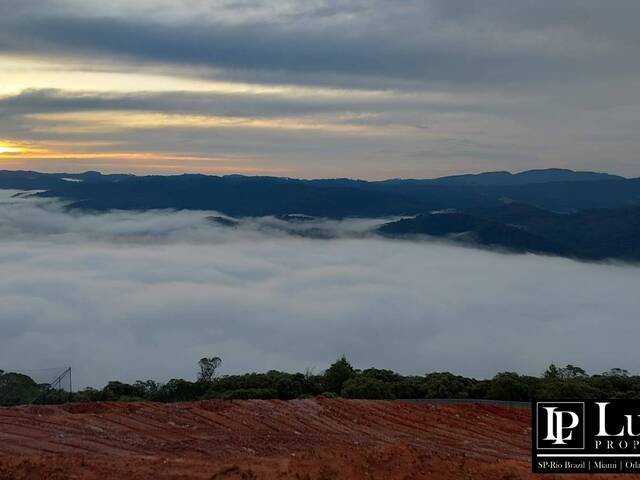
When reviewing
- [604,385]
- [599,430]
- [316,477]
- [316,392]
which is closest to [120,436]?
[316,477]

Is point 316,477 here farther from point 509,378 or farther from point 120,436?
point 509,378

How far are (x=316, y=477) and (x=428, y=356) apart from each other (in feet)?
554

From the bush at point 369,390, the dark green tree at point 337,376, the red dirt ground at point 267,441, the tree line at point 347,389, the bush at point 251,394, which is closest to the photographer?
the red dirt ground at point 267,441

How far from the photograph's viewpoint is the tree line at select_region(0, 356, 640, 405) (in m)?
37.3

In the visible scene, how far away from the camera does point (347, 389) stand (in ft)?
131

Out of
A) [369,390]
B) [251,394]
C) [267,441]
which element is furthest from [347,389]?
[267,441]

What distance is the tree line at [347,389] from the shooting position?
122 feet

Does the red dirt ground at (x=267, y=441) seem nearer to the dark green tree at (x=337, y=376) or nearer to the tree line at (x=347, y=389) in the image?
the tree line at (x=347, y=389)

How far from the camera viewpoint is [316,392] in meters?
43.7

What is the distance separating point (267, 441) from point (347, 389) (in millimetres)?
19472

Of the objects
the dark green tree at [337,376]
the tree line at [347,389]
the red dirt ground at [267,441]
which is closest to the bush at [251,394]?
the tree line at [347,389]

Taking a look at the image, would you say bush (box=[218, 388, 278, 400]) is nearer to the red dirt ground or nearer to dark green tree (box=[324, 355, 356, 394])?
dark green tree (box=[324, 355, 356, 394])

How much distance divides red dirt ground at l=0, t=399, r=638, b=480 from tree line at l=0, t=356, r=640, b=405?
9.69 metres

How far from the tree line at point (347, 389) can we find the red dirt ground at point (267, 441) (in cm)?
969
